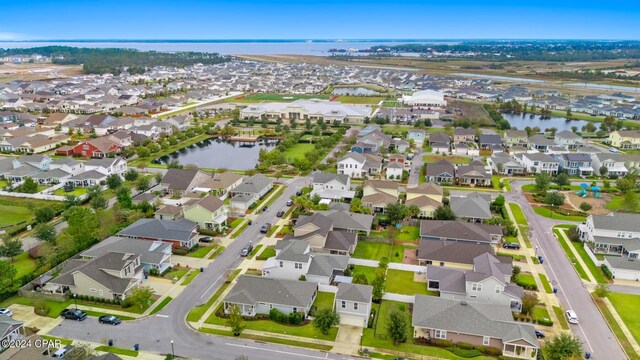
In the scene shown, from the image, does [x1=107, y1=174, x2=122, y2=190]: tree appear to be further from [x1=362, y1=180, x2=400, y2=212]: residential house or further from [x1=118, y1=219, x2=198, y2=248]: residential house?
[x1=362, y1=180, x2=400, y2=212]: residential house

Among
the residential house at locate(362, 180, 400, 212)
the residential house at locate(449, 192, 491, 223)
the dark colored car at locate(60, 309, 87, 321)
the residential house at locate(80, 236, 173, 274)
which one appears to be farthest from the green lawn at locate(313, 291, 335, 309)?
the residential house at locate(449, 192, 491, 223)

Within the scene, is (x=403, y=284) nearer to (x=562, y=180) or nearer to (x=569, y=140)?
(x=562, y=180)

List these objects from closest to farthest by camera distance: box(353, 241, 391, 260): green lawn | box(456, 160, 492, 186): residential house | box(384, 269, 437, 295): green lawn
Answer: box(384, 269, 437, 295): green lawn
box(353, 241, 391, 260): green lawn
box(456, 160, 492, 186): residential house

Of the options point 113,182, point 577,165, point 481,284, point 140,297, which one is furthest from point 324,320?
point 577,165

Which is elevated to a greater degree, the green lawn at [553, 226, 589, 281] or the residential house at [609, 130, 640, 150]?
the residential house at [609, 130, 640, 150]

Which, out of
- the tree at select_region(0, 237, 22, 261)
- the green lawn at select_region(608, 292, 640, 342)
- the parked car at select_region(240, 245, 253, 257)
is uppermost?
the tree at select_region(0, 237, 22, 261)

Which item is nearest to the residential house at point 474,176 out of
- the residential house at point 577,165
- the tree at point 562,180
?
the tree at point 562,180
